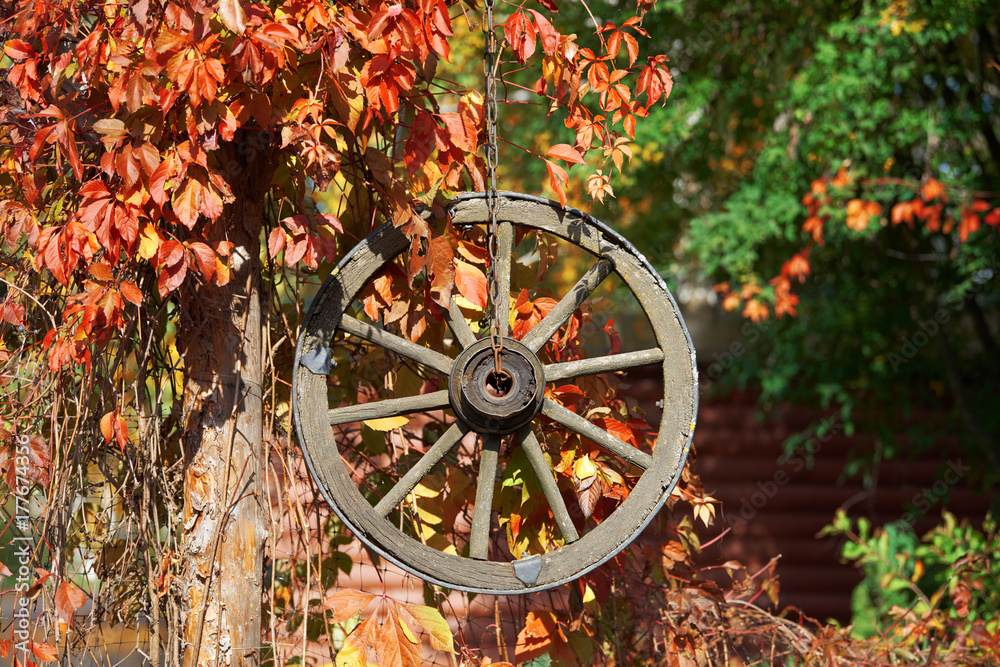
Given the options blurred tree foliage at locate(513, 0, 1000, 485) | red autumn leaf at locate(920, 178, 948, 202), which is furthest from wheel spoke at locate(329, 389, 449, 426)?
red autumn leaf at locate(920, 178, 948, 202)

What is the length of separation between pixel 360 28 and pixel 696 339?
17.1ft

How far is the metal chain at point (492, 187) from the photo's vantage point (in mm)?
1554

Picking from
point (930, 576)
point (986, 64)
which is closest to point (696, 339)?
point (930, 576)

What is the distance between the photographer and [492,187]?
5.34ft

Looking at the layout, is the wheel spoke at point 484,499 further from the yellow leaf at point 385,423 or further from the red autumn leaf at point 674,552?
the red autumn leaf at point 674,552

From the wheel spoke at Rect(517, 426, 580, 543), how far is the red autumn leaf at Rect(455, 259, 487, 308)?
11.6 inches

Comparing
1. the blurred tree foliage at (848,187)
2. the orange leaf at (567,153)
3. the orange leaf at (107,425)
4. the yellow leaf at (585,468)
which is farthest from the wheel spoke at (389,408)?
the blurred tree foliage at (848,187)

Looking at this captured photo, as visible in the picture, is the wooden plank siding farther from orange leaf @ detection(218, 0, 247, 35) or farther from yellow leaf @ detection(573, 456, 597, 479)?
orange leaf @ detection(218, 0, 247, 35)

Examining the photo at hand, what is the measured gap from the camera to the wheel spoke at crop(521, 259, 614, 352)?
1.67m

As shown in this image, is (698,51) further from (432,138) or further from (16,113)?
(16,113)

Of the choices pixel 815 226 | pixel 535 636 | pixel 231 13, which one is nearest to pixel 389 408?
pixel 535 636

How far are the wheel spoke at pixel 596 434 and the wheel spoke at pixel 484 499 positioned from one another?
0.14 m

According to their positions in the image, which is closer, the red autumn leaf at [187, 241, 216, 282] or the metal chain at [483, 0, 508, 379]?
the red autumn leaf at [187, 241, 216, 282]

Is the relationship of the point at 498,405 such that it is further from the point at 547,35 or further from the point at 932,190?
the point at 932,190
